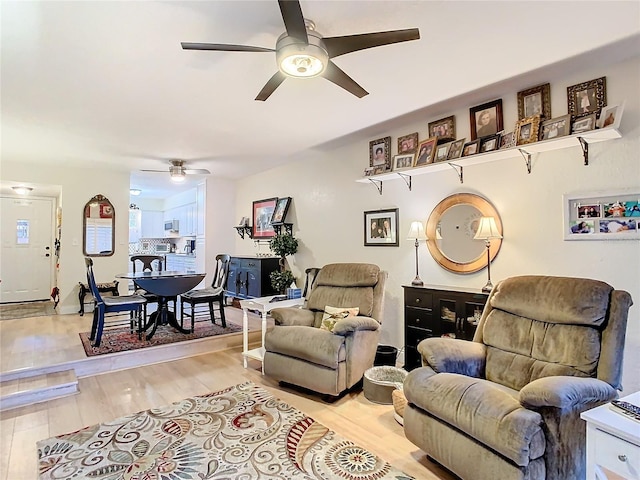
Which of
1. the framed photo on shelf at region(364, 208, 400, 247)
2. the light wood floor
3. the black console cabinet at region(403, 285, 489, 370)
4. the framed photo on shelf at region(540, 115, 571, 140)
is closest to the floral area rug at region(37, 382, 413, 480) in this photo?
the light wood floor

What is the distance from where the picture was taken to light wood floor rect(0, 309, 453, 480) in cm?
216

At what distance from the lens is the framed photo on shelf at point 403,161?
3674 mm

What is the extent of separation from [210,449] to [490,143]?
10.5 ft

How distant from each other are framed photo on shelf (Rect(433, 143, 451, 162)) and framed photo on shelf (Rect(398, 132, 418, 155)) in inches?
12.9

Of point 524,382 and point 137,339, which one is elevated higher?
point 524,382

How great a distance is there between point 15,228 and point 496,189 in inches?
334

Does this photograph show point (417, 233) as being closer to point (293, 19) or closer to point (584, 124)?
point (584, 124)

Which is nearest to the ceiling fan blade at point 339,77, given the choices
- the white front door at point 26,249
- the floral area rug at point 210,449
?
the floral area rug at point 210,449

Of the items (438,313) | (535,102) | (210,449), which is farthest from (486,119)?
(210,449)

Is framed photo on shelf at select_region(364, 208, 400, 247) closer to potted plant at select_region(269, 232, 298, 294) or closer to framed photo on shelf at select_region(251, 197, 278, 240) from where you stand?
potted plant at select_region(269, 232, 298, 294)

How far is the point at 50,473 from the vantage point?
6.57ft

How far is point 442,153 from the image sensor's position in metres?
3.38

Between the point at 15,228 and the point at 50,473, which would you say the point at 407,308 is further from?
the point at 15,228

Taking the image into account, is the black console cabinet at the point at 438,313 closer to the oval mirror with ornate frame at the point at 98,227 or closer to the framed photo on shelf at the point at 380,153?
the framed photo on shelf at the point at 380,153
